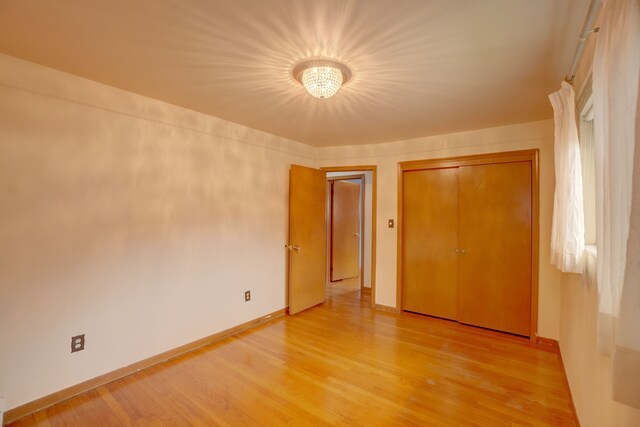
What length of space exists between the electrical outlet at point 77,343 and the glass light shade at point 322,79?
242 cm

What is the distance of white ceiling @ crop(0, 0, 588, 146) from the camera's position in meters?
1.41

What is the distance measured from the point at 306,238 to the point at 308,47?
2603 mm

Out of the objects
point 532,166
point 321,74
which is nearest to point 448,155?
point 532,166

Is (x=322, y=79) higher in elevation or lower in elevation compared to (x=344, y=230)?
higher

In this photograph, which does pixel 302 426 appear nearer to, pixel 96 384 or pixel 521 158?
pixel 96 384

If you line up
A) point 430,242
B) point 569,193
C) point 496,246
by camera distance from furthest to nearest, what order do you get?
point 430,242, point 496,246, point 569,193

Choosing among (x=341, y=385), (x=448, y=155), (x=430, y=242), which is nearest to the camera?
(x=341, y=385)

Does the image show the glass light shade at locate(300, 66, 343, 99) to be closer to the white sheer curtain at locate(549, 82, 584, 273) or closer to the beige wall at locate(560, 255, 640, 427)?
the white sheer curtain at locate(549, 82, 584, 273)

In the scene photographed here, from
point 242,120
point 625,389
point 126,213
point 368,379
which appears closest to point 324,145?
point 242,120

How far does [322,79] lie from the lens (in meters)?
1.92

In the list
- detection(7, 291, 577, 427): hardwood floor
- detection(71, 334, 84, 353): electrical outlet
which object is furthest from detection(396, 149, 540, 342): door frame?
detection(71, 334, 84, 353): electrical outlet

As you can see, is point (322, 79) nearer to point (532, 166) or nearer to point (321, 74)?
point (321, 74)

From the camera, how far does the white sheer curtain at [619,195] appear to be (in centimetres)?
67

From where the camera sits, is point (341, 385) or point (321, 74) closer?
point (321, 74)
